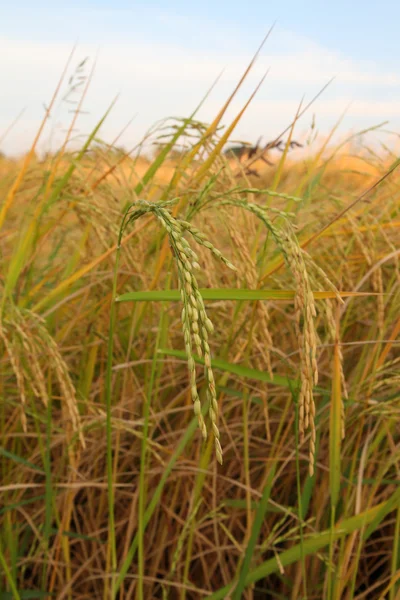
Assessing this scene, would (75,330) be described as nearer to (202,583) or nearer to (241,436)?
(241,436)

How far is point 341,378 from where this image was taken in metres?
1.04

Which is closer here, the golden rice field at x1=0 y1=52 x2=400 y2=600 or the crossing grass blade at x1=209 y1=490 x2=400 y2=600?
the crossing grass blade at x1=209 y1=490 x2=400 y2=600

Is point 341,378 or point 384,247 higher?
point 384,247

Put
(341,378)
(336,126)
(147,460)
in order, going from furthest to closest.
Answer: (336,126) < (147,460) < (341,378)

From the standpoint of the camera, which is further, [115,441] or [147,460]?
[115,441]

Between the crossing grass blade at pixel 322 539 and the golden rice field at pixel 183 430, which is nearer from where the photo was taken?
the crossing grass blade at pixel 322 539

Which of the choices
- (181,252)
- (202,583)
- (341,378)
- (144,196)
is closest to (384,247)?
(144,196)

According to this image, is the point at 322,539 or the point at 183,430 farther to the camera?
the point at 183,430

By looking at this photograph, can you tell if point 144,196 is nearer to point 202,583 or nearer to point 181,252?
point 202,583

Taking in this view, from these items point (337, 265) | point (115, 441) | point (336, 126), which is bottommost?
point (115, 441)

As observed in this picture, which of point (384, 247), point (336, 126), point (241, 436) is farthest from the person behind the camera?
point (384, 247)

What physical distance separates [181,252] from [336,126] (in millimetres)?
1142

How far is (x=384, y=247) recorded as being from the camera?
5.93 ft

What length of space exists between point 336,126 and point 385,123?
0.13 meters
